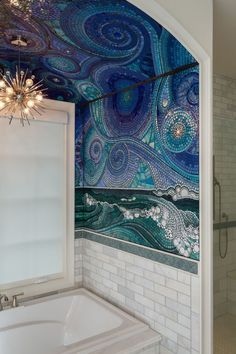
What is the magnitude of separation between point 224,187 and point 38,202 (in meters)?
1.90

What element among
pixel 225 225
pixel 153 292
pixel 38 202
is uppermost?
pixel 38 202

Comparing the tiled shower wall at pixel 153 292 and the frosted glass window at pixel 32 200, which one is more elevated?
the frosted glass window at pixel 32 200

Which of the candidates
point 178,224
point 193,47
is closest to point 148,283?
point 178,224

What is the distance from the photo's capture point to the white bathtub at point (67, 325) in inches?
86.1

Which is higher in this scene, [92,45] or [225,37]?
[225,37]

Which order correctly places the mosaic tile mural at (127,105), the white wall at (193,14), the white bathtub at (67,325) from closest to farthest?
1. the white wall at (193,14)
2. the mosaic tile mural at (127,105)
3. the white bathtub at (67,325)

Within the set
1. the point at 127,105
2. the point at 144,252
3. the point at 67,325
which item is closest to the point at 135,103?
the point at 127,105

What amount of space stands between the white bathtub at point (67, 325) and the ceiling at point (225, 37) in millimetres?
2312

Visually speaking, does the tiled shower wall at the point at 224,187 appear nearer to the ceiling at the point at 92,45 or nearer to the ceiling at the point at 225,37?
the ceiling at the point at 225,37

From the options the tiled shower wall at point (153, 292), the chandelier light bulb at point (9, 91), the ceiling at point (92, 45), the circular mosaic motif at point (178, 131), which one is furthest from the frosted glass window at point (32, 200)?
the circular mosaic motif at point (178, 131)

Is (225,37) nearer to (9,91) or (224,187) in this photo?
(224,187)

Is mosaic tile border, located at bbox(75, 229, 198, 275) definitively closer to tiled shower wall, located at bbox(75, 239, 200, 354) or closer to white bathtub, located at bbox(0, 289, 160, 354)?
tiled shower wall, located at bbox(75, 239, 200, 354)

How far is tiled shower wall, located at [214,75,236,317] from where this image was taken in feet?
9.89

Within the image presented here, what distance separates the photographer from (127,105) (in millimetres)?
2617
